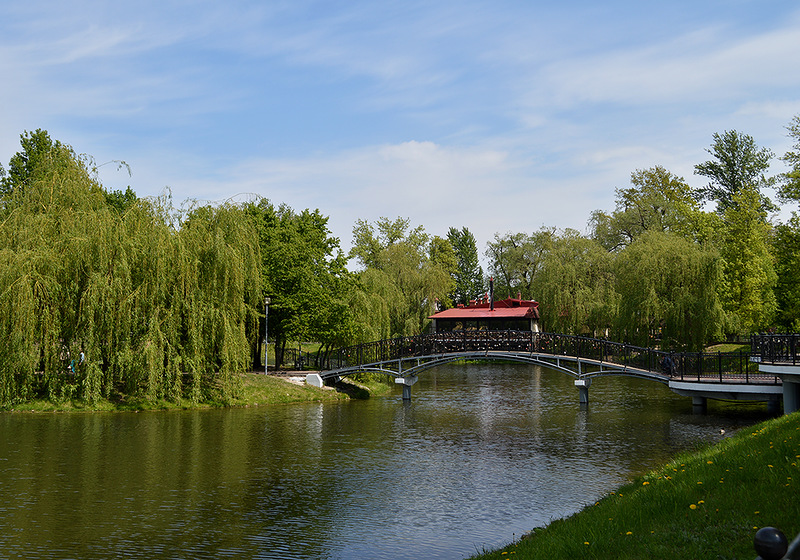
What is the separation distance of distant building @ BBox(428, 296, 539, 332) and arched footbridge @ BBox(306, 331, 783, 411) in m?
15.9

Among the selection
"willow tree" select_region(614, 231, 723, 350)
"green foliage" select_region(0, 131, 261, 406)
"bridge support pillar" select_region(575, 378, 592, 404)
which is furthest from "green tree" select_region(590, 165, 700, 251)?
"green foliage" select_region(0, 131, 261, 406)

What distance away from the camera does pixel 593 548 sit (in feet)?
26.7

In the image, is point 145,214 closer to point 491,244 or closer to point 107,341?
point 107,341

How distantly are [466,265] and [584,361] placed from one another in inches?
2525

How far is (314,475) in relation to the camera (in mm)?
17125

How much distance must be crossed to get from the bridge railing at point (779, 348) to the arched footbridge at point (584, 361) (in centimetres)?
227

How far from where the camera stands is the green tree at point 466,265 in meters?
91.0

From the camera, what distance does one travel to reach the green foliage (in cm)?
2577

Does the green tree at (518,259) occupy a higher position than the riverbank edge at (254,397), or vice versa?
the green tree at (518,259)

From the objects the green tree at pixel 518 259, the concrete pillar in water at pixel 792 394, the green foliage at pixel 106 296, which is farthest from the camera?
the green tree at pixel 518 259

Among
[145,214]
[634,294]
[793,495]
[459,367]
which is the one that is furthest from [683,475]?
[459,367]

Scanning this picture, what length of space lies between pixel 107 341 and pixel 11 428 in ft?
16.5

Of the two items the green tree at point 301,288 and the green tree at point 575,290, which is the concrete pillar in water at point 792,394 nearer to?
the green tree at point 301,288

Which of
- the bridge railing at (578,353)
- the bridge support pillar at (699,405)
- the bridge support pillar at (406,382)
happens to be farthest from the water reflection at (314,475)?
the bridge support pillar at (406,382)
